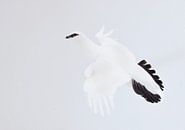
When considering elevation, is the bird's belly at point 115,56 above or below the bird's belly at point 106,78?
above

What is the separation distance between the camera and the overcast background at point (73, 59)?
1338 millimetres

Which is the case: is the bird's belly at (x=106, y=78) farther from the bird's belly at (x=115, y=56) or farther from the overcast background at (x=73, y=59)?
the overcast background at (x=73, y=59)

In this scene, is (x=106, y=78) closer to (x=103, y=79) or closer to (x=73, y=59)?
(x=103, y=79)

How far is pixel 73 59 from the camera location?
1.36 metres

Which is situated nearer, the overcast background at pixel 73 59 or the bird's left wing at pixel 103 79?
the bird's left wing at pixel 103 79

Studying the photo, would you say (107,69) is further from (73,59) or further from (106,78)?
(73,59)

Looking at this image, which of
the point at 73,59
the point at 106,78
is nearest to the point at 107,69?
the point at 106,78

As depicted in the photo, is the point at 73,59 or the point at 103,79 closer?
the point at 103,79

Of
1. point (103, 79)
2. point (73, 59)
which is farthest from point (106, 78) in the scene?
point (73, 59)

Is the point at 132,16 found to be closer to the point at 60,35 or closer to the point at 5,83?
the point at 60,35

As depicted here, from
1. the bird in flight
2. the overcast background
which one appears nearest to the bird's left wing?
the bird in flight

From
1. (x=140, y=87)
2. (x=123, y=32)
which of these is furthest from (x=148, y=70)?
(x=123, y=32)

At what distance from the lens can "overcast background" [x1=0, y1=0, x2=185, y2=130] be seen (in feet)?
4.39

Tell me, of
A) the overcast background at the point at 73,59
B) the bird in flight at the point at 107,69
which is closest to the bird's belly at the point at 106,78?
the bird in flight at the point at 107,69
